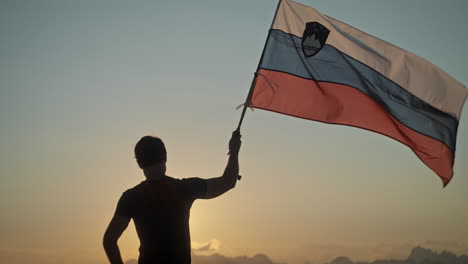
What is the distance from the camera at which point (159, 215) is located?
5141 millimetres

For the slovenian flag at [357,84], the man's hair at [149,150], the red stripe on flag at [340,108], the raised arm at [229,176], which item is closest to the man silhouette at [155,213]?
the man's hair at [149,150]

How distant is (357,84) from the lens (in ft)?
28.6

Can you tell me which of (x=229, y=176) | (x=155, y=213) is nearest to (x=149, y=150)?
(x=155, y=213)

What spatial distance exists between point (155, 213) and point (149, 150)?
59cm

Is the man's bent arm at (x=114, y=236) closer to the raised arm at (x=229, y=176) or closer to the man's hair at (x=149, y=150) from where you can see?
the man's hair at (x=149, y=150)

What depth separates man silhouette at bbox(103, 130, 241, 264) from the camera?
16.8 feet

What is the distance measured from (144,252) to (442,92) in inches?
217

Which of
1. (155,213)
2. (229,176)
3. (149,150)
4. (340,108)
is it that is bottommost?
(155,213)

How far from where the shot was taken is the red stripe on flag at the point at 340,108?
8383mm

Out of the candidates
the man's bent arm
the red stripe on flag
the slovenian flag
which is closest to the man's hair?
the man's bent arm

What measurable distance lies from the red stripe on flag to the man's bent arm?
3668 mm

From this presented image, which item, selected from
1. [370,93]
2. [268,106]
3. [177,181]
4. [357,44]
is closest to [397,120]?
[370,93]

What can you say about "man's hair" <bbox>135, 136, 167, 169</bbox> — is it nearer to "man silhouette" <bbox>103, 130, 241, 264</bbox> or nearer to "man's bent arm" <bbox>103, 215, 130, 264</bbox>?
"man silhouette" <bbox>103, 130, 241, 264</bbox>

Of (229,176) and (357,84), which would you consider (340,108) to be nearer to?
(357,84)
